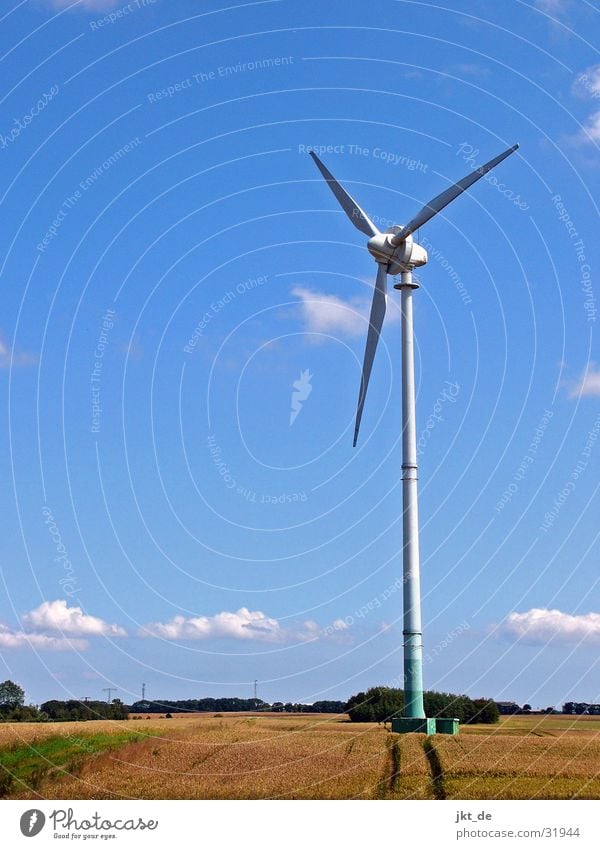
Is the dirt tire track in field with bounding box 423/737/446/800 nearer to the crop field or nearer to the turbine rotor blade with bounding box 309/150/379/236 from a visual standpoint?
the crop field

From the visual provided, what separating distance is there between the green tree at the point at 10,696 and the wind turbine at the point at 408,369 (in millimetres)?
23830

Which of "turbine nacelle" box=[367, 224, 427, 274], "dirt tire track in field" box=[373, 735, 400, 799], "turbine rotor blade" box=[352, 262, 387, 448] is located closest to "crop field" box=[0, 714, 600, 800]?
"dirt tire track in field" box=[373, 735, 400, 799]

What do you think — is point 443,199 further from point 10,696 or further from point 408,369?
point 10,696

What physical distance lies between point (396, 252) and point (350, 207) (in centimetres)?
448

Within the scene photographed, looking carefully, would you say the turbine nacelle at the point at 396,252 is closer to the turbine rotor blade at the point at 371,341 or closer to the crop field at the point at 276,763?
the turbine rotor blade at the point at 371,341

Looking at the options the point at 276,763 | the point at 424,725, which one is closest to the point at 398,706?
the point at 424,725

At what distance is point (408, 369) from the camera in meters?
67.3

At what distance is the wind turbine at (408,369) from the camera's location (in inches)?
2436
